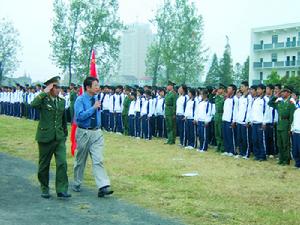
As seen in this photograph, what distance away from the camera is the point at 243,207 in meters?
7.37

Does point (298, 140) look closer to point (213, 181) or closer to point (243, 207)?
point (213, 181)

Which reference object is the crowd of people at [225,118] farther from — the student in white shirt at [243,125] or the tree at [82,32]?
the tree at [82,32]

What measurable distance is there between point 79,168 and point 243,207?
2.86 m

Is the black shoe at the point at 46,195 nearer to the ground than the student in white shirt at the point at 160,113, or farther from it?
nearer to the ground

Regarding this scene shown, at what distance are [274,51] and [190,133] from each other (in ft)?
165

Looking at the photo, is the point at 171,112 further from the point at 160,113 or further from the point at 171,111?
the point at 160,113

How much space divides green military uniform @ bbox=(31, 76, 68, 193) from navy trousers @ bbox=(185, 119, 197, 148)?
7.82 meters

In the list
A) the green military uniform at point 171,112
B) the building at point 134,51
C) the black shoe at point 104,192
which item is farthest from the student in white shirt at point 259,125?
the building at point 134,51

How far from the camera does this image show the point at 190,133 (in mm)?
15484

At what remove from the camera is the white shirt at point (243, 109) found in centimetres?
1325

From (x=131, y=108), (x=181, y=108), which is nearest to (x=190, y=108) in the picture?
(x=181, y=108)

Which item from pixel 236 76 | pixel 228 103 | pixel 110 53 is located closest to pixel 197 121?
pixel 228 103

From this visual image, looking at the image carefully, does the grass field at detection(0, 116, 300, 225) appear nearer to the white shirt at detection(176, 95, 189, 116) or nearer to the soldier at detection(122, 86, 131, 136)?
the white shirt at detection(176, 95, 189, 116)

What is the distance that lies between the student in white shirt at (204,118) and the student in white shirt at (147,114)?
3.57 metres
